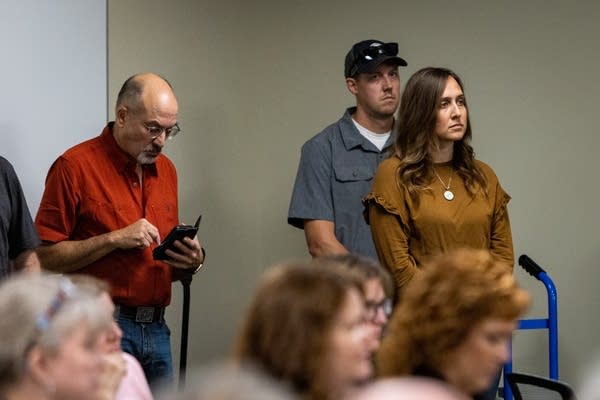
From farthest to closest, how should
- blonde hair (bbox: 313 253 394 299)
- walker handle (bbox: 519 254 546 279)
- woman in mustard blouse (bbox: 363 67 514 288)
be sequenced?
walker handle (bbox: 519 254 546 279)
woman in mustard blouse (bbox: 363 67 514 288)
blonde hair (bbox: 313 253 394 299)

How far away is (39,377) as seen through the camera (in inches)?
74.0

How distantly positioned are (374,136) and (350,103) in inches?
39.7

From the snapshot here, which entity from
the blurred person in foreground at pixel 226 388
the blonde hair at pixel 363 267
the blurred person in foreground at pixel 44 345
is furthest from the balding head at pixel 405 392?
the blonde hair at pixel 363 267

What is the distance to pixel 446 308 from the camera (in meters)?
2.13

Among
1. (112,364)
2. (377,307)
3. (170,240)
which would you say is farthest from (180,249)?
(112,364)

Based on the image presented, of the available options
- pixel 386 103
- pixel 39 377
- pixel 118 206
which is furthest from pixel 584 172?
pixel 39 377

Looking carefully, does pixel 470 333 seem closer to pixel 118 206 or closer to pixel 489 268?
pixel 489 268

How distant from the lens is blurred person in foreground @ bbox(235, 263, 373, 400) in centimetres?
181

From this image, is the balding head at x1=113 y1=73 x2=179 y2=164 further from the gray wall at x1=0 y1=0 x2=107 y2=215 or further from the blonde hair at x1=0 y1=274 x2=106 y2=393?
the blonde hair at x1=0 y1=274 x2=106 y2=393

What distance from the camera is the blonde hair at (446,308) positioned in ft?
7.00

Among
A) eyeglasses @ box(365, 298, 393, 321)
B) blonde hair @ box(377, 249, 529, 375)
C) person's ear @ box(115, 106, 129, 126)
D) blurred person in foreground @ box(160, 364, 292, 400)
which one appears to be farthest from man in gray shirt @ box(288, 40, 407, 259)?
blurred person in foreground @ box(160, 364, 292, 400)

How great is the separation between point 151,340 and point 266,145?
1843 millimetres

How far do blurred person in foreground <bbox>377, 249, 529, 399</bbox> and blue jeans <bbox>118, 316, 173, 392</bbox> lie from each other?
57.7 inches

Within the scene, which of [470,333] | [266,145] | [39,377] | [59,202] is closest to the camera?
[39,377]
